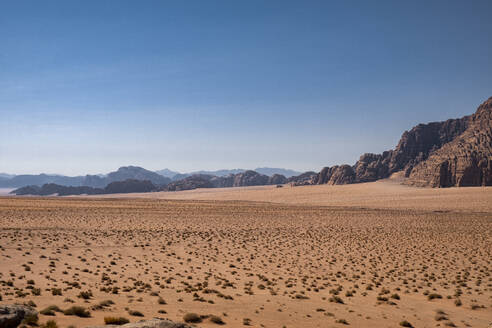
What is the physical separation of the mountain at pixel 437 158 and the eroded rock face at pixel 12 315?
112252mm

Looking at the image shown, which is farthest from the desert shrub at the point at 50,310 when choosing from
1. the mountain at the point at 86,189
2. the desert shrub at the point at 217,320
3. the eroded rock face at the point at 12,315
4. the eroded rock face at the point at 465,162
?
the mountain at the point at 86,189

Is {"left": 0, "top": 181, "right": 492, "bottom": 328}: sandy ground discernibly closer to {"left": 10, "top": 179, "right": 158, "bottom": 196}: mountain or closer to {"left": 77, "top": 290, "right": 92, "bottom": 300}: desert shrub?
{"left": 77, "top": 290, "right": 92, "bottom": 300}: desert shrub

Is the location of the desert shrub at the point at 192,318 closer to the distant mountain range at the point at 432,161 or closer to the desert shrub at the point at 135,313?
the desert shrub at the point at 135,313

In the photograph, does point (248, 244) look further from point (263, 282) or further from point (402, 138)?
point (402, 138)

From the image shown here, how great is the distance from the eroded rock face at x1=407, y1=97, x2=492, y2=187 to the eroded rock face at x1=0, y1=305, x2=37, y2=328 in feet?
368

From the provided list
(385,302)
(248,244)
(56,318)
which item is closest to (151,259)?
(248,244)

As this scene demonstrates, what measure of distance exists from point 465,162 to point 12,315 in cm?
11586

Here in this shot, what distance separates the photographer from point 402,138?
157000 mm

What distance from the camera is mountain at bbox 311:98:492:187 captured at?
100 metres

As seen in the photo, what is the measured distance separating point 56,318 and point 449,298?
14450 millimetres

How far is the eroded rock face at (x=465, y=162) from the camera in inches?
Result: 3883

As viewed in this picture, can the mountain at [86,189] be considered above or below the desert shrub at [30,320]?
above

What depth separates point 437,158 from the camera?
121m

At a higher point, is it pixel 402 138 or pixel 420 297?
pixel 402 138
